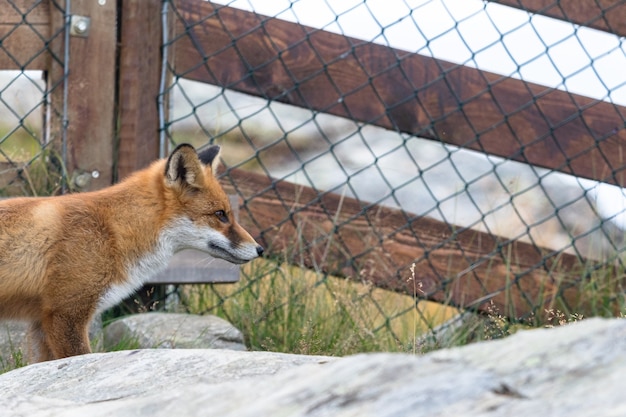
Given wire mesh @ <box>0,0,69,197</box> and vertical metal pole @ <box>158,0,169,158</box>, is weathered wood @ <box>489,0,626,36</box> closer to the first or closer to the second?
vertical metal pole @ <box>158,0,169,158</box>

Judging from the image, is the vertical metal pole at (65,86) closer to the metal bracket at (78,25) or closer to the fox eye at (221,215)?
the metal bracket at (78,25)

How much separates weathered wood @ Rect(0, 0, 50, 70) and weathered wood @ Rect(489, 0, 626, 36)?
102 inches

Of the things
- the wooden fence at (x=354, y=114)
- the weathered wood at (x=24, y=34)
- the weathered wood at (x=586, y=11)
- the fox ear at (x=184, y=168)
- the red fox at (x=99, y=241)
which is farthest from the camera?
the weathered wood at (x=586, y=11)

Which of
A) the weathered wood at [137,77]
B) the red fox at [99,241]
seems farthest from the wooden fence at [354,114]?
the red fox at [99,241]

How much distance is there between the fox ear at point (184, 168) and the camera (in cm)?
489

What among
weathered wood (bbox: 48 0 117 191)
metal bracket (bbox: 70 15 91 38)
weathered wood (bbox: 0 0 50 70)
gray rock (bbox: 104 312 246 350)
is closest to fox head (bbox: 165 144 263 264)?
gray rock (bbox: 104 312 246 350)

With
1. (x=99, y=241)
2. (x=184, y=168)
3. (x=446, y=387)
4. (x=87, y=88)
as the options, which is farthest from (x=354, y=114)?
(x=446, y=387)

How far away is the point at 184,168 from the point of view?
4988 millimetres

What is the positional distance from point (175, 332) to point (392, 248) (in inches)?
60.4

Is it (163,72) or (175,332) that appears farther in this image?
(163,72)

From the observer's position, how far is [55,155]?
5496 mm

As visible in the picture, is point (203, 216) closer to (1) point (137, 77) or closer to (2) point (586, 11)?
(1) point (137, 77)

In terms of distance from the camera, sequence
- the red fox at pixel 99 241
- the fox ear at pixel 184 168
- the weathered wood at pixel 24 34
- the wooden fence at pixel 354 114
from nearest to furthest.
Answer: the red fox at pixel 99 241 < the fox ear at pixel 184 168 < the weathered wood at pixel 24 34 < the wooden fence at pixel 354 114

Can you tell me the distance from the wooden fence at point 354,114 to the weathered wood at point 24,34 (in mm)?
15
